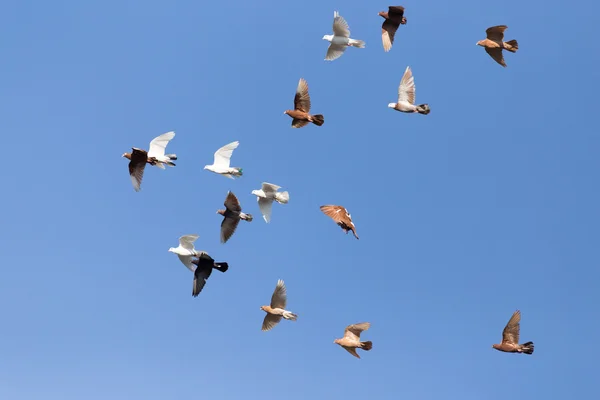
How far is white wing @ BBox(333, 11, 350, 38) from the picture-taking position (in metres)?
43.4

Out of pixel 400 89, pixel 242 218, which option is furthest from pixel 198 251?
pixel 400 89

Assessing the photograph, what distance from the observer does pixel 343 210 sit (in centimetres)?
4147

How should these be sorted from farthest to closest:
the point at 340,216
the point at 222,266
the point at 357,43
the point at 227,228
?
the point at 357,43 → the point at 227,228 → the point at 222,266 → the point at 340,216

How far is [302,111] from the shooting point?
43625mm

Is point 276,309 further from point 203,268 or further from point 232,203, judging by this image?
point 232,203

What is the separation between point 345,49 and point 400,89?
3292 millimetres

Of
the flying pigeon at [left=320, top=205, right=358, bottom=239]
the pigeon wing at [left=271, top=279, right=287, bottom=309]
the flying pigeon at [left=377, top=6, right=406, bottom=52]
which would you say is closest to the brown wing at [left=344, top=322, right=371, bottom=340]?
the pigeon wing at [left=271, top=279, right=287, bottom=309]

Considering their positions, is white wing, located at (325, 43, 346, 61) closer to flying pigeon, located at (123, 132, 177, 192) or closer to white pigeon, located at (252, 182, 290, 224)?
white pigeon, located at (252, 182, 290, 224)

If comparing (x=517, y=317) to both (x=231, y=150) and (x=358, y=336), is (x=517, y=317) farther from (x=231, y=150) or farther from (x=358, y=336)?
(x=231, y=150)

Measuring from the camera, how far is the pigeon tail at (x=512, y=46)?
42031mm

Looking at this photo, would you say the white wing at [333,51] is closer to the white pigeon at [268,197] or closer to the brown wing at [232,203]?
the white pigeon at [268,197]

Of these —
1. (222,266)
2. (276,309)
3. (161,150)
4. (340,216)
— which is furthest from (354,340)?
(161,150)

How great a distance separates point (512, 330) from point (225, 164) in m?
13.7

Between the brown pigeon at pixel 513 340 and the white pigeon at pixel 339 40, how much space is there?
1305 cm
